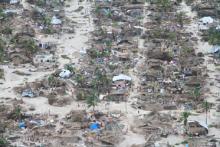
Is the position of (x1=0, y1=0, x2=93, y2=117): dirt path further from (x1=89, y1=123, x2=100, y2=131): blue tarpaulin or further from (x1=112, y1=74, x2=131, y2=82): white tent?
(x1=112, y1=74, x2=131, y2=82): white tent

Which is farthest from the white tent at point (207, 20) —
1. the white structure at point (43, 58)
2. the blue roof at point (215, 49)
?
the white structure at point (43, 58)

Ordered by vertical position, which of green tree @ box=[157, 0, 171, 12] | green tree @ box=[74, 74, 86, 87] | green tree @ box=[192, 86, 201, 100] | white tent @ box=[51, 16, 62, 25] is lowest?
green tree @ box=[192, 86, 201, 100]

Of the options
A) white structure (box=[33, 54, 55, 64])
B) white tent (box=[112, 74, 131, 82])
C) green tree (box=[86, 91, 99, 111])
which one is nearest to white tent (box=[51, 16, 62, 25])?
white structure (box=[33, 54, 55, 64])

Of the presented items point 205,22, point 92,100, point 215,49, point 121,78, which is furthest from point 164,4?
point 92,100

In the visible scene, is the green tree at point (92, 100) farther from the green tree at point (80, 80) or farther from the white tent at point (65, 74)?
the white tent at point (65, 74)

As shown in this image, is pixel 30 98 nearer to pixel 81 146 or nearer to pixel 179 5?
pixel 81 146

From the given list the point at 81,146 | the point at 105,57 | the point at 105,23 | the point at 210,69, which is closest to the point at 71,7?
the point at 105,23
